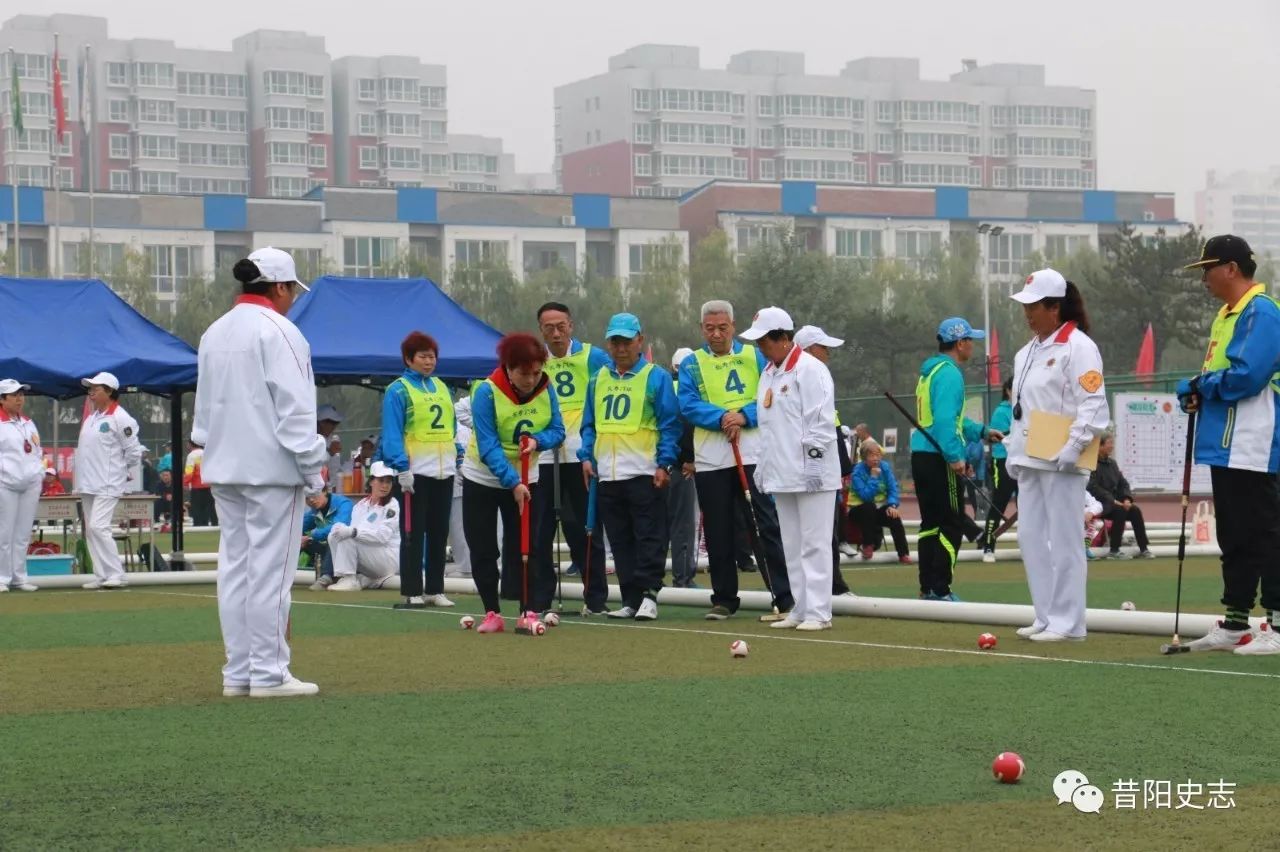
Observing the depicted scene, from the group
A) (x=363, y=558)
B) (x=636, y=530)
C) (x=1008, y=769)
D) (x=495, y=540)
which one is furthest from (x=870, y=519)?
(x=1008, y=769)

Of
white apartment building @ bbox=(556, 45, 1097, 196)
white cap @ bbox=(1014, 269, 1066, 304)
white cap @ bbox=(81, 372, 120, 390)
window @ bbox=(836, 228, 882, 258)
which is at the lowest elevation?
white cap @ bbox=(81, 372, 120, 390)

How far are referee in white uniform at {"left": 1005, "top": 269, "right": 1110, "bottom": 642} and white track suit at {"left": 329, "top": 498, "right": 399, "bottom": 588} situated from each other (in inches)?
339

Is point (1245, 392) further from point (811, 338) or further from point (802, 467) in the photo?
point (811, 338)

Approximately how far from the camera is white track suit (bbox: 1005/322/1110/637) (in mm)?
11320

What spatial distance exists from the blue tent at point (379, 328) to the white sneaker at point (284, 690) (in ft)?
37.5

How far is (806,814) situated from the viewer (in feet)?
19.6

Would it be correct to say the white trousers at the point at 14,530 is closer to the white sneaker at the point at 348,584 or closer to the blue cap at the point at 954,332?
the white sneaker at the point at 348,584

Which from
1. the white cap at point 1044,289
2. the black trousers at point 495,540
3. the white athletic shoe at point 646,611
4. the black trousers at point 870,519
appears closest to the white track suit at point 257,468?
the black trousers at point 495,540

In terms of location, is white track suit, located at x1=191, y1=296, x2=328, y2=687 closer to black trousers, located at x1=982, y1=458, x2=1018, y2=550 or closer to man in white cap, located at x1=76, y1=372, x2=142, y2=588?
man in white cap, located at x1=76, y1=372, x2=142, y2=588

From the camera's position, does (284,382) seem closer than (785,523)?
Yes

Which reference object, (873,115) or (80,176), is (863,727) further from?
(873,115)

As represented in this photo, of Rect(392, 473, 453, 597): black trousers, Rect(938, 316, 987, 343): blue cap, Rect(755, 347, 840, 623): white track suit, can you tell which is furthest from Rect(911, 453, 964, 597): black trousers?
Rect(392, 473, 453, 597): black trousers

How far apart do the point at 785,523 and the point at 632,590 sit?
4.48 ft

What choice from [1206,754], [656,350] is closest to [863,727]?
[1206,754]
